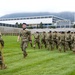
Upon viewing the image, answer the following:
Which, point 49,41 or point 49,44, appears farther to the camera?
point 49,41

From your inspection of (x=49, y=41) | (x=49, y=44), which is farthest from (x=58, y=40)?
(x=49, y=41)

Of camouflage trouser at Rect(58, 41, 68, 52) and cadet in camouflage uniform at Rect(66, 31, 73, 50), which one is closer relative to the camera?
camouflage trouser at Rect(58, 41, 68, 52)

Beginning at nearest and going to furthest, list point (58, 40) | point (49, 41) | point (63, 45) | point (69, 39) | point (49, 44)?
1. point (63, 45)
2. point (69, 39)
3. point (58, 40)
4. point (49, 44)
5. point (49, 41)

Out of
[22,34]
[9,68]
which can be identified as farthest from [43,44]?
[9,68]

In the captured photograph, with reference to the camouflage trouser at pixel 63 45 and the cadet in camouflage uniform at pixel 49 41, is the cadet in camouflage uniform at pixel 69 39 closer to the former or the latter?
the camouflage trouser at pixel 63 45

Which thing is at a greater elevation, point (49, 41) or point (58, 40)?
point (58, 40)

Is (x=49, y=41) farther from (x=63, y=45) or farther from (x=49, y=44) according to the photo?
(x=63, y=45)

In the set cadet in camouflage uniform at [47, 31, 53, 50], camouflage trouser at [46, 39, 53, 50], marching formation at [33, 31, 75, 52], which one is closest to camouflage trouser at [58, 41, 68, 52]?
marching formation at [33, 31, 75, 52]

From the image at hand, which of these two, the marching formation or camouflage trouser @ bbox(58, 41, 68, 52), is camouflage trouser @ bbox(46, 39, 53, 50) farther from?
camouflage trouser @ bbox(58, 41, 68, 52)

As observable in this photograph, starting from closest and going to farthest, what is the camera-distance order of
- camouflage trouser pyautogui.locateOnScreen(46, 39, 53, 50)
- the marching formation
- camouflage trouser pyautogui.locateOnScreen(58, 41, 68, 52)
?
camouflage trouser pyautogui.locateOnScreen(58, 41, 68, 52), the marching formation, camouflage trouser pyautogui.locateOnScreen(46, 39, 53, 50)

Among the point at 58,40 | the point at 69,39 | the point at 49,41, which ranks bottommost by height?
the point at 49,41

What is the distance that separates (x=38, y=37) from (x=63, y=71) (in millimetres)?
17061

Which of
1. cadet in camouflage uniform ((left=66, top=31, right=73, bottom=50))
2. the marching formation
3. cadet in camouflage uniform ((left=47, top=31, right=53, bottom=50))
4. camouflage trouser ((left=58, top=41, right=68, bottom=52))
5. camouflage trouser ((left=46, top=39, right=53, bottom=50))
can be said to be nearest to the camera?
camouflage trouser ((left=58, top=41, right=68, bottom=52))

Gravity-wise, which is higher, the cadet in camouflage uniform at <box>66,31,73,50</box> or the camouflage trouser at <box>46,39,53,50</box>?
the cadet in camouflage uniform at <box>66,31,73,50</box>
